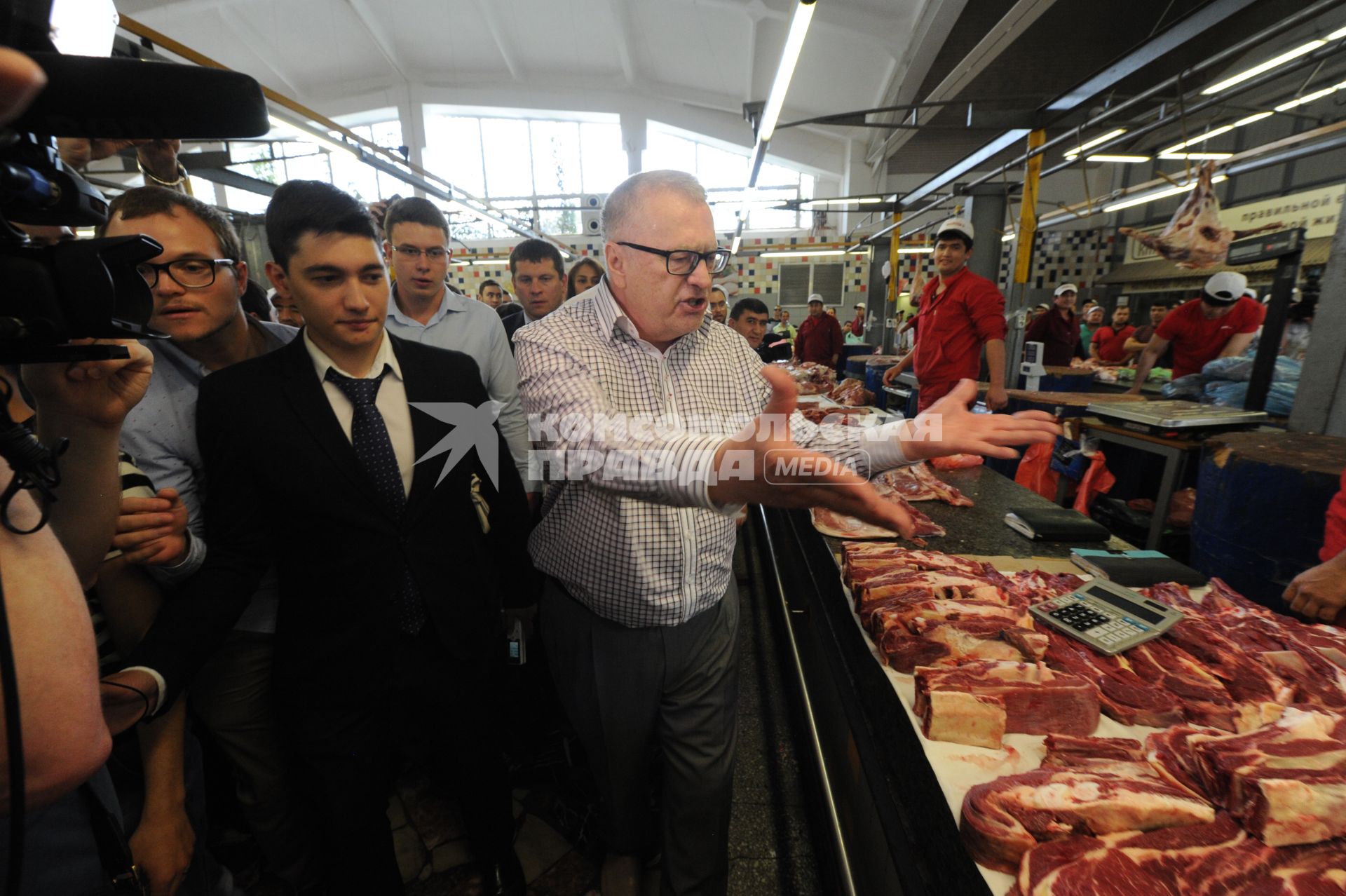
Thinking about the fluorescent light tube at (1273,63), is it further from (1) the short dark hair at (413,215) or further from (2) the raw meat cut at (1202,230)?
(1) the short dark hair at (413,215)

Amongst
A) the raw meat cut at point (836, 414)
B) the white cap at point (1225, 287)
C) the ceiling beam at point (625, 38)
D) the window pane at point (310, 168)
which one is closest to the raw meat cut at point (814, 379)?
the raw meat cut at point (836, 414)

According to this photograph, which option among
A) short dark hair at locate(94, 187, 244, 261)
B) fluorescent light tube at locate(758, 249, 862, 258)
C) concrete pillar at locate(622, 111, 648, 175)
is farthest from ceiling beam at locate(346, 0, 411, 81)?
short dark hair at locate(94, 187, 244, 261)

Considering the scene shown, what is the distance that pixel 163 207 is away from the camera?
1470 mm

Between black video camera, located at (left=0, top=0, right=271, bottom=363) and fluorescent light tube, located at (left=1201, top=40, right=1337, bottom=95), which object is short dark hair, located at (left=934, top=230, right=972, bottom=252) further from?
black video camera, located at (left=0, top=0, right=271, bottom=363)

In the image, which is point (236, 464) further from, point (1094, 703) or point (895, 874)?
point (1094, 703)

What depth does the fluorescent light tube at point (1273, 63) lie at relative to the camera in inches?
146

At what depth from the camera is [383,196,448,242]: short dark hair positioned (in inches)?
104

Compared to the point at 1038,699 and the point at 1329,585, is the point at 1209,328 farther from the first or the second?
the point at 1038,699

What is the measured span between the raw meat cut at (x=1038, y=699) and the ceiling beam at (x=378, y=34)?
18.9m

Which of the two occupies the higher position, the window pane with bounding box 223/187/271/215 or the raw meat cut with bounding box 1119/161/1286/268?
the window pane with bounding box 223/187/271/215

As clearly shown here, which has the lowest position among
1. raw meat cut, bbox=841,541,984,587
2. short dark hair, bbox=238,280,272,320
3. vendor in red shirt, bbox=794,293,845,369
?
raw meat cut, bbox=841,541,984,587

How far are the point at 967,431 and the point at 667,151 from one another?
59.9 ft

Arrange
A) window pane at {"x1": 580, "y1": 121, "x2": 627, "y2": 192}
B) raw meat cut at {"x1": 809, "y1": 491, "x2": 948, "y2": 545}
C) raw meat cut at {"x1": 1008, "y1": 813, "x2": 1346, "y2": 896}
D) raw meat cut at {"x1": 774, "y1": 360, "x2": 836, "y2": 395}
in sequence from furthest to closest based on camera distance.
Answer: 1. window pane at {"x1": 580, "y1": 121, "x2": 627, "y2": 192}
2. raw meat cut at {"x1": 774, "y1": 360, "x2": 836, "y2": 395}
3. raw meat cut at {"x1": 809, "y1": 491, "x2": 948, "y2": 545}
4. raw meat cut at {"x1": 1008, "y1": 813, "x2": 1346, "y2": 896}

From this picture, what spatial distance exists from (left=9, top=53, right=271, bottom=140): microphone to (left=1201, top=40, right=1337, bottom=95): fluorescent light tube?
19.8 ft
